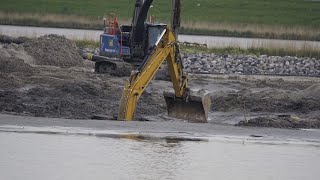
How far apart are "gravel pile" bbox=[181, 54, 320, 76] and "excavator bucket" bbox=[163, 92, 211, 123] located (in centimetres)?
1426

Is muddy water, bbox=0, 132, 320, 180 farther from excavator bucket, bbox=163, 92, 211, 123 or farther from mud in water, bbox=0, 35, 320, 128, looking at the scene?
excavator bucket, bbox=163, 92, 211, 123

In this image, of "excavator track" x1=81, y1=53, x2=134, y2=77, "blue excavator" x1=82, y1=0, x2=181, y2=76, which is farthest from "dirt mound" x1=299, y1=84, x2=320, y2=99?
"excavator track" x1=81, y1=53, x2=134, y2=77

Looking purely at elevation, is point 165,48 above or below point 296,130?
above

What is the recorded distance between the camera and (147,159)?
702 inches

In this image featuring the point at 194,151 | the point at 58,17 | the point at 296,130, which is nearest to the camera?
the point at 194,151

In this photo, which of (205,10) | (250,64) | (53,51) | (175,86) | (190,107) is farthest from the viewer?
(205,10)

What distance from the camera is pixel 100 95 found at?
28.8m

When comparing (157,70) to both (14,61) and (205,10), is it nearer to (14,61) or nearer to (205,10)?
(14,61)

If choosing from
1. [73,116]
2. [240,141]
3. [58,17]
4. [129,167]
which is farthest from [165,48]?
[58,17]

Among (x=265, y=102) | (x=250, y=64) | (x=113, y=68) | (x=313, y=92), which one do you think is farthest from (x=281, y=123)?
(x=250, y=64)

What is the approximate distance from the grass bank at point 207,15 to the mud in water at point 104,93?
32.1m

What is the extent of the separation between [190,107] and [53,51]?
1486 cm

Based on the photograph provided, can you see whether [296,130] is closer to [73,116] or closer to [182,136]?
[182,136]

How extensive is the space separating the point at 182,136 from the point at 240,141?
116 centimetres
